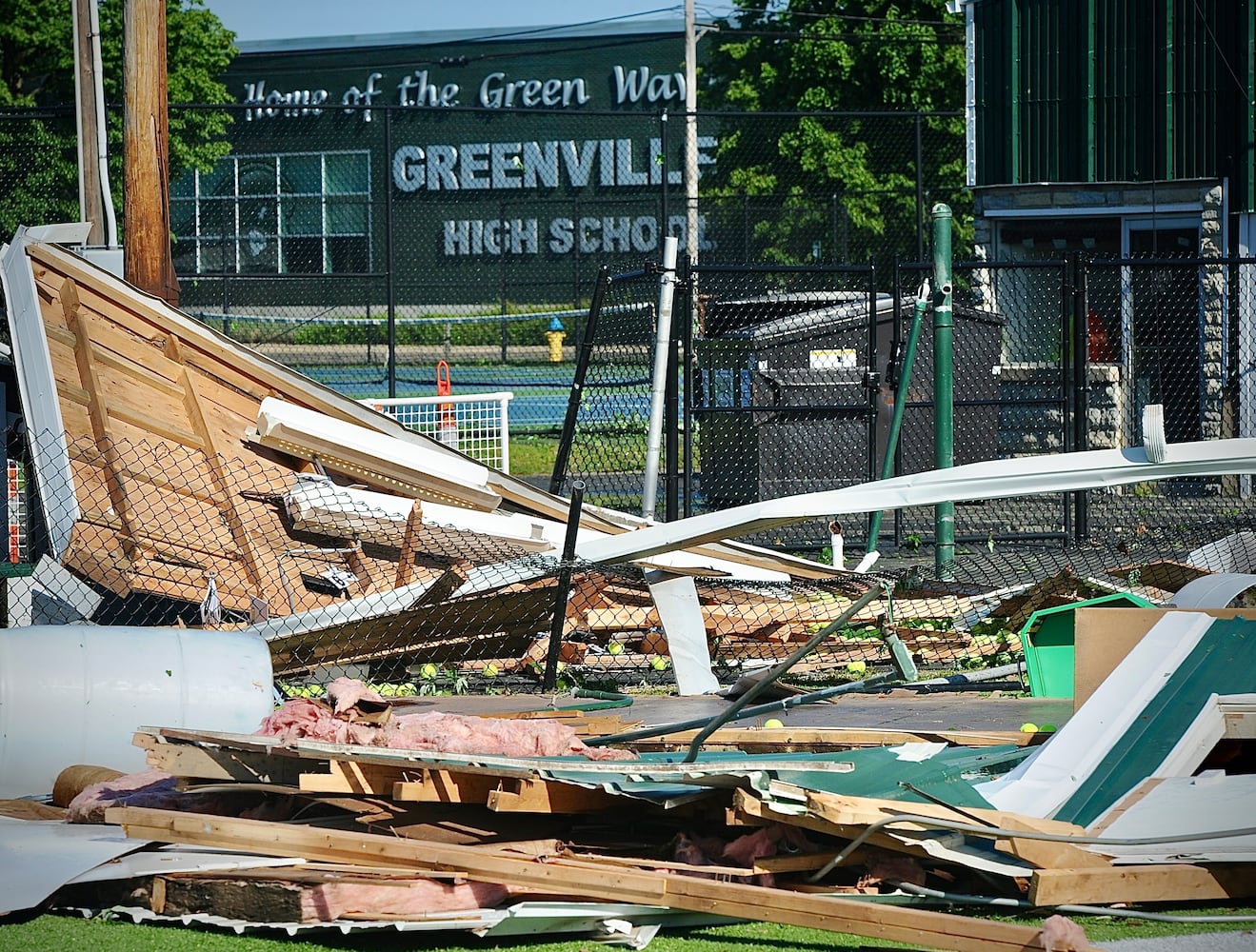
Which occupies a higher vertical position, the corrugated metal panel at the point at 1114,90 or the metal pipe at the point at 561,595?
the corrugated metal panel at the point at 1114,90

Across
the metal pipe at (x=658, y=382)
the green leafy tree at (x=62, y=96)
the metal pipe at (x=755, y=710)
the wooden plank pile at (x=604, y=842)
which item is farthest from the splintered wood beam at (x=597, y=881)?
the green leafy tree at (x=62, y=96)

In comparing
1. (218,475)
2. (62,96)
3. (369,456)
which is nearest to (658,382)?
(369,456)

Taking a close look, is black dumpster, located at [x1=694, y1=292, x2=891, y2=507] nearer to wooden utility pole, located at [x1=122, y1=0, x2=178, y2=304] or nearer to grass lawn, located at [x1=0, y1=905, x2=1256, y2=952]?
wooden utility pole, located at [x1=122, y1=0, x2=178, y2=304]

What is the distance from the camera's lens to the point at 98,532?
8508 millimetres

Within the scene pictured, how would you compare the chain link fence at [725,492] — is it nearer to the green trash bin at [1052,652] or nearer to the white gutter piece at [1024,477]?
the green trash bin at [1052,652]

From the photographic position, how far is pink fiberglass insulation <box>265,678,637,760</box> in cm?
506

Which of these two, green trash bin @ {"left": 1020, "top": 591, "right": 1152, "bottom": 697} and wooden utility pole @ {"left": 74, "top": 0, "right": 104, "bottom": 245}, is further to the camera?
wooden utility pole @ {"left": 74, "top": 0, "right": 104, "bottom": 245}

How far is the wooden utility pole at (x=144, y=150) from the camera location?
1146 cm

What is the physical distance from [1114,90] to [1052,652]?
11197 millimetres

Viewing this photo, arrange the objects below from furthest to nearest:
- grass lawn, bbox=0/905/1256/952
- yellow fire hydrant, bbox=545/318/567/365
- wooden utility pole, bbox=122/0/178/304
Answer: yellow fire hydrant, bbox=545/318/567/365
wooden utility pole, bbox=122/0/178/304
grass lawn, bbox=0/905/1256/952

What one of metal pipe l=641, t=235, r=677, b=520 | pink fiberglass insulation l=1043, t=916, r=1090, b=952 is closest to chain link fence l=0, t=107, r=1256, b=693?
metal pipe l=641, t=235, r=677, b=520

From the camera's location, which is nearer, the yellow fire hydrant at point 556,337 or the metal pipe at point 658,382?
the metal pipe at point 658,382

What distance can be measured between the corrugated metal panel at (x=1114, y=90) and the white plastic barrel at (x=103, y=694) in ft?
44.0

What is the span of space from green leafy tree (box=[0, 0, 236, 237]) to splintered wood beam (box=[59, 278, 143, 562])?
6.05 m
